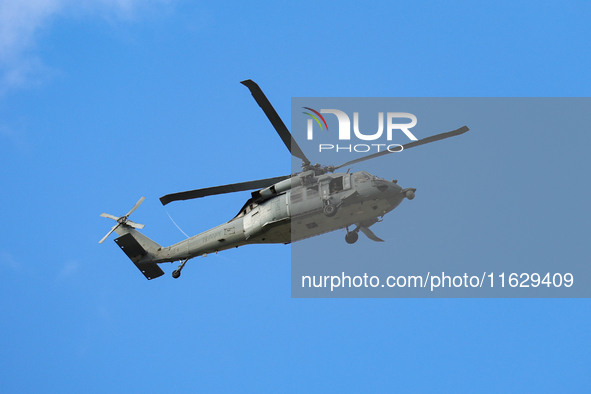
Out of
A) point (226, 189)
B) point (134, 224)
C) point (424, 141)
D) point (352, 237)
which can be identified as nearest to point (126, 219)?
A: point (134, 224)

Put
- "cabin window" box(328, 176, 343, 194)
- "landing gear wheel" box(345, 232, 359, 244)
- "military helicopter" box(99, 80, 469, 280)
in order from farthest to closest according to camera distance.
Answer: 1. "landing gear wheel" box(345, 232, 359, 244)
2. "cabin window" box(328, 176, 343, 194)
3. "military helicopter" box(99, 80, 469, 280)

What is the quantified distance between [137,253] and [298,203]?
8336 millimetres

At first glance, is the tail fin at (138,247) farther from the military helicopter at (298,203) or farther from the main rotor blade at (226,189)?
the main rotor blade at (226,189)

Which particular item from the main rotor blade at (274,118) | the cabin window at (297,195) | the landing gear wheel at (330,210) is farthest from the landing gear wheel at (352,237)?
the main rotor blade at (274,118)

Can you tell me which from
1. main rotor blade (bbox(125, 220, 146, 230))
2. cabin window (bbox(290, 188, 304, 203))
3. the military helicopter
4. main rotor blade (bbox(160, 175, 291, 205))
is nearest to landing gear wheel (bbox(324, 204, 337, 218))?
the military helicopter

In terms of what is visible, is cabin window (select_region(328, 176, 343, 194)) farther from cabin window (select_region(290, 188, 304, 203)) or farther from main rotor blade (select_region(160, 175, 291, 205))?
main rotor blade (select_region(160, 175, 291, 205))

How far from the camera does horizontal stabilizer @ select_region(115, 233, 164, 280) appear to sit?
1038 inches

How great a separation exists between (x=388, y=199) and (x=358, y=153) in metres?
2.77

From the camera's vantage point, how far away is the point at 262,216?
75.8 ft

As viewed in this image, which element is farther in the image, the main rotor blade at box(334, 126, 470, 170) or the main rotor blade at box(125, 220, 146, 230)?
the main rotor blade at box(125, 220, 146, 230)

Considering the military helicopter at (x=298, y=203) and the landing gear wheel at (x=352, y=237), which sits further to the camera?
the landing gear wheel at (x=352, y=237)

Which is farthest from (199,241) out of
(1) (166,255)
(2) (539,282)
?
(2) (539,282)

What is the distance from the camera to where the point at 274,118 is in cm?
2116

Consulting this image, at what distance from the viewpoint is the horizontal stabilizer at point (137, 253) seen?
2638cm
